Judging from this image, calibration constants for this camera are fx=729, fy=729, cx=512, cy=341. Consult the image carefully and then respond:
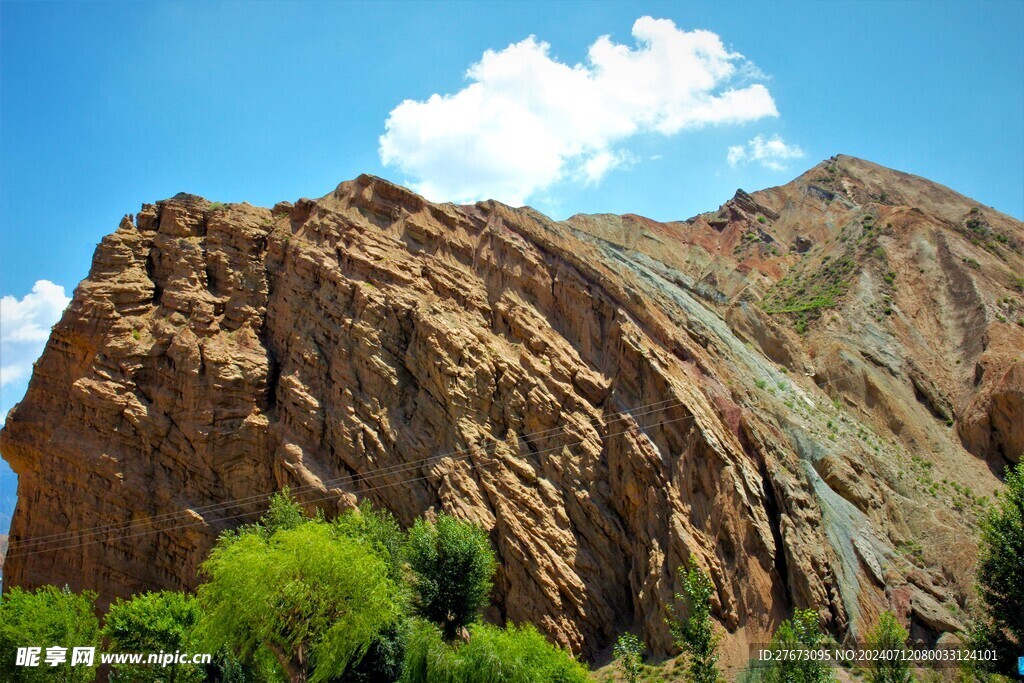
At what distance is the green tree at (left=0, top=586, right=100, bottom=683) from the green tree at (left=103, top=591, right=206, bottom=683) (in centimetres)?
93

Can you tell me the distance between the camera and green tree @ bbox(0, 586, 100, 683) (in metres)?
23.8

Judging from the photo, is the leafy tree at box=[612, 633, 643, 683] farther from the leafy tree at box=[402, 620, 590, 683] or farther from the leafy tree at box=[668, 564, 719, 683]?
the leafy tree at box=[402, 620, 590, 683]

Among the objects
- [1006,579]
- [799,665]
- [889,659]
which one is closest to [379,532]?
[799,665]

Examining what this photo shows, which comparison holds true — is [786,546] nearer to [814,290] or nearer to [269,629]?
[269,629]

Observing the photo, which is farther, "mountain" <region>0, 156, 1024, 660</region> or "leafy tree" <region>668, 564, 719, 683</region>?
"mountain" <region>0, 156, 1024, 660</region>

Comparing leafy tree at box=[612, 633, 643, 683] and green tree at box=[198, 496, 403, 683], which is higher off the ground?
green tree at box=[198, 496, 403, 683]

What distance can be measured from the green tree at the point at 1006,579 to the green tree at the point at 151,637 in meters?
25.3

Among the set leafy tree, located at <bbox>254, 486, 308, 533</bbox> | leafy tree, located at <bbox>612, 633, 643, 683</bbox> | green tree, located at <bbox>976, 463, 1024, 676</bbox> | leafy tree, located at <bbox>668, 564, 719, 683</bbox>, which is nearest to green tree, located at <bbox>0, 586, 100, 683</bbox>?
leafy tree, located at <bbox>254, 486, 308, 533</bbox>

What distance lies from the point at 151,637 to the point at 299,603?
22.8 feet

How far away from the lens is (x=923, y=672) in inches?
982

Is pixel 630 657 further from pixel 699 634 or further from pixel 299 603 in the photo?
pixel 299 603

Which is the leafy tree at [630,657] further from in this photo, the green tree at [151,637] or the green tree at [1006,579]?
the green tree at [151,637]

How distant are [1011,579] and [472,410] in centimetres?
2041

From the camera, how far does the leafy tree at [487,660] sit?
74.3 feet
